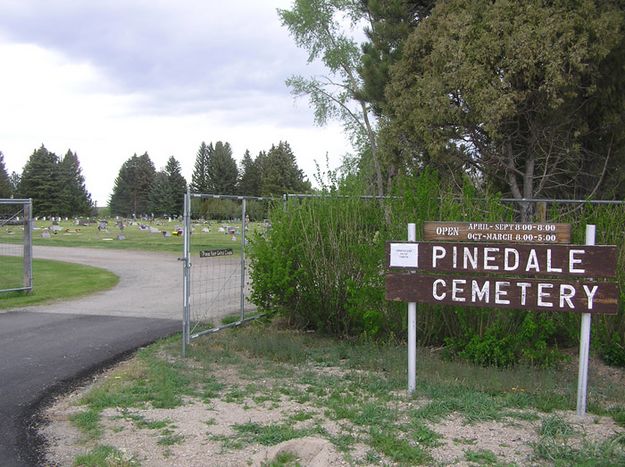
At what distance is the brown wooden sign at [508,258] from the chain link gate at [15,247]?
9.06m

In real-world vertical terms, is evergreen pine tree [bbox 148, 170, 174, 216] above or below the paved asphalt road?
above

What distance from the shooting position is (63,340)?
8.50 m

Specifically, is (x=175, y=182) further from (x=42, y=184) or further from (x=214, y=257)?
(x=214, y=257)

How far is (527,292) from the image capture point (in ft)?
18.7

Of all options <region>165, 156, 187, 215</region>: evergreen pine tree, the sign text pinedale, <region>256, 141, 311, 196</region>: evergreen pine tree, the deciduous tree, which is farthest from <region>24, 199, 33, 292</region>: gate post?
<region>165, 156, 187, 215</region>: evergreen pine tree

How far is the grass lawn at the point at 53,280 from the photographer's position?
12422 mm

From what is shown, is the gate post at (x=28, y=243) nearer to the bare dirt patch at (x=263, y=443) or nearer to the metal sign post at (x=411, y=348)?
the bare dirt patch at (x=263, y=443)

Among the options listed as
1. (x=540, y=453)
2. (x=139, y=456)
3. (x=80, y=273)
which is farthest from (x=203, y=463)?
(x=80, y=273)

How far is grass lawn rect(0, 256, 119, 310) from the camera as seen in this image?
1242 cm

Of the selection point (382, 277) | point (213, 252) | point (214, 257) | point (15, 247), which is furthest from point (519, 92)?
point (15, 247)

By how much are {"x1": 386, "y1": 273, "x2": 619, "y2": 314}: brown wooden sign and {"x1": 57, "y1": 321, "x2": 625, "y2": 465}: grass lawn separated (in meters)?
0.87

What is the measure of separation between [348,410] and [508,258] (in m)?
2.13

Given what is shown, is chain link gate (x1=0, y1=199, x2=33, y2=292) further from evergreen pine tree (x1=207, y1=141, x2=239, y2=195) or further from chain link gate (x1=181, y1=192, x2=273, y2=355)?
evergreen pine tree (x1=207, y1=141, x2=239, y2=195)

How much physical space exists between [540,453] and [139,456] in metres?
2.91
